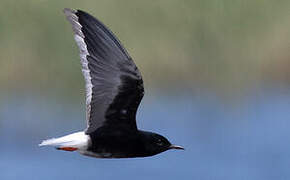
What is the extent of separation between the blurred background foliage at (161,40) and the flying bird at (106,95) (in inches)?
97.7

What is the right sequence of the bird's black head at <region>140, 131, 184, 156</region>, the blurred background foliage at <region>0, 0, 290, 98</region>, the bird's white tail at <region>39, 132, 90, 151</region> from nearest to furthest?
the bird's white tail at <region>39, 132, 90, 151</region>, the bird's black head at <region>140, 131, 184, 156</region>, the blurred background foliage at <region>0, 0, 290, 98</region>

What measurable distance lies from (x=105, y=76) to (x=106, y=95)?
0.20 feet

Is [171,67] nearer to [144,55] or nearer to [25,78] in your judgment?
[144,55]

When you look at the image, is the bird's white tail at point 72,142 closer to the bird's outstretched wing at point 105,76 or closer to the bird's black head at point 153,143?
the bird's outstretched wing at point 105,76

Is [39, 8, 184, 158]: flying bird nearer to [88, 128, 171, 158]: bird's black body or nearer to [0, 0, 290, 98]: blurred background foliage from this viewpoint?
[88, 128, 171, 158]: bird's black body

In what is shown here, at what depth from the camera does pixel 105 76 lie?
150 inches

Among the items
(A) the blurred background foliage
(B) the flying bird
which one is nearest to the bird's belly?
(B) the flying bird

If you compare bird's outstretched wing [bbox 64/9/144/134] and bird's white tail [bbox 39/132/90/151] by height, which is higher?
bird's outstretched wing [bbox 64/9/144/134]

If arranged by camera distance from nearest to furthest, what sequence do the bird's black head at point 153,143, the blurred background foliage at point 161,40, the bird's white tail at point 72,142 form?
1. the bird's white tail at point 72,142
2. the bird's black head at point 153,143
3. the blurred background foliage at point 161,40

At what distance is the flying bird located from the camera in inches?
148

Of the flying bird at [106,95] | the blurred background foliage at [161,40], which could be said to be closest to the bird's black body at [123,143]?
the flying bird at [106,95]

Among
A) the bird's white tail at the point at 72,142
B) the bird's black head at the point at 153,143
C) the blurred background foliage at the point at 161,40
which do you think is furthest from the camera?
the blurred background foliage at the point at 161,40

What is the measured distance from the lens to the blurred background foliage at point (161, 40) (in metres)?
6.55

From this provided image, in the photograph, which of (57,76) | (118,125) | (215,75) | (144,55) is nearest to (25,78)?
(57,76)
